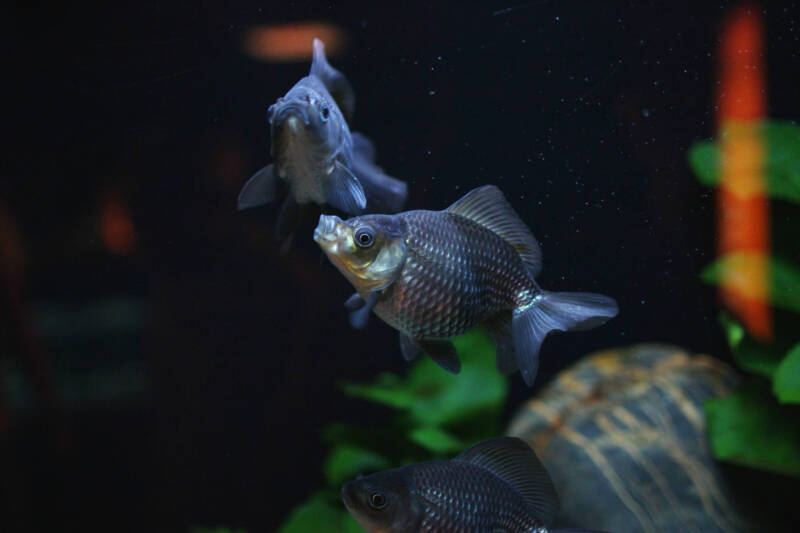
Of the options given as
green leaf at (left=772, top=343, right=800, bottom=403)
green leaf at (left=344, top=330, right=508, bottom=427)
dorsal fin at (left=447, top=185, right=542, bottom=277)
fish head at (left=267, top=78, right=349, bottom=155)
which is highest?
fish head at (left=267, top=78, right=349, bottom=155)

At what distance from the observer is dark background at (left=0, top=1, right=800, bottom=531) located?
1.75m

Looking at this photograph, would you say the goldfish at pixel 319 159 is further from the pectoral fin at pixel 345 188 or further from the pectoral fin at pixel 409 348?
the pectoral fin at pixel 409 348

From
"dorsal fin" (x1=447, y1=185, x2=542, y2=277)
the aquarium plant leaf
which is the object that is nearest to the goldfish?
"dorsal fin" (x1=447, y1=185, x2=542, y2=277)

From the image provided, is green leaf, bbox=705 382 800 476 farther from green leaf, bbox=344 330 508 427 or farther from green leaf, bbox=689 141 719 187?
green leaf, bbox=689 141 719 187

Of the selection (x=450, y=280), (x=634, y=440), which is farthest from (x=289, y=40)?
(x=634, y=440)

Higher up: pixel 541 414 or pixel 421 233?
pixel 421 233

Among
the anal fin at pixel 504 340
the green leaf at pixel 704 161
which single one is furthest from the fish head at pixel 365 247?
the green leaf at pixel 704 161

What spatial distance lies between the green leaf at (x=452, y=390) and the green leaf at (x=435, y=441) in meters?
0.16

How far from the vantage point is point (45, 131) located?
2992mm

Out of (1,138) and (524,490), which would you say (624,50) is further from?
(1,138)

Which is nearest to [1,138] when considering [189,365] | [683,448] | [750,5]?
[189,365]

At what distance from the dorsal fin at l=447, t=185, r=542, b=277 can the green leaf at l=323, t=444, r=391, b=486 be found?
1794mm

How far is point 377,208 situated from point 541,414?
2.03m

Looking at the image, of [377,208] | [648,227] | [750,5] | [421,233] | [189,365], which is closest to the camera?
[421,233]
